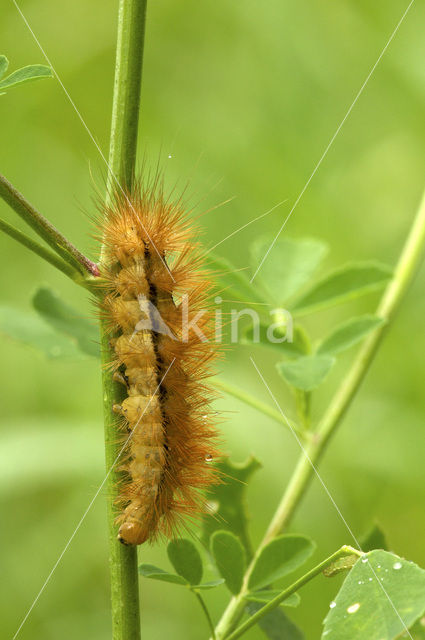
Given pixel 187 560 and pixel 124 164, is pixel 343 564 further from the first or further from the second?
pixel 124 164

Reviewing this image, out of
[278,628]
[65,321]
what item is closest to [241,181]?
[65,321]

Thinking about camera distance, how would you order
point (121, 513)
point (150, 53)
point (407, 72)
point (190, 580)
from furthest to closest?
point (150, 53)
point (407, 72)
point (121, 513)
point (190, 580)

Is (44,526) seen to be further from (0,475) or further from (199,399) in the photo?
(199,399)

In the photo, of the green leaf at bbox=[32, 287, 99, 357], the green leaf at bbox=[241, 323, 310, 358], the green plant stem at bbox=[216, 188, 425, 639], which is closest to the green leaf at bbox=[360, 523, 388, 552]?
the green plant stem at bbox=[216, 188, 425, 639]

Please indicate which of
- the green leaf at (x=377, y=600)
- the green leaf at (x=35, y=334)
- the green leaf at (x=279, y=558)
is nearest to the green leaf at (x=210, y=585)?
the green leaf at (x=279, y=558)

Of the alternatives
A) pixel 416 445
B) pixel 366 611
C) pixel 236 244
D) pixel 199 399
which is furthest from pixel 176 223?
pixel 236 244

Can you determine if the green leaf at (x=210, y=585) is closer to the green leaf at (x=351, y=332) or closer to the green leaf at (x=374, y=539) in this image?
the green leaf at (x=374, y=539)
